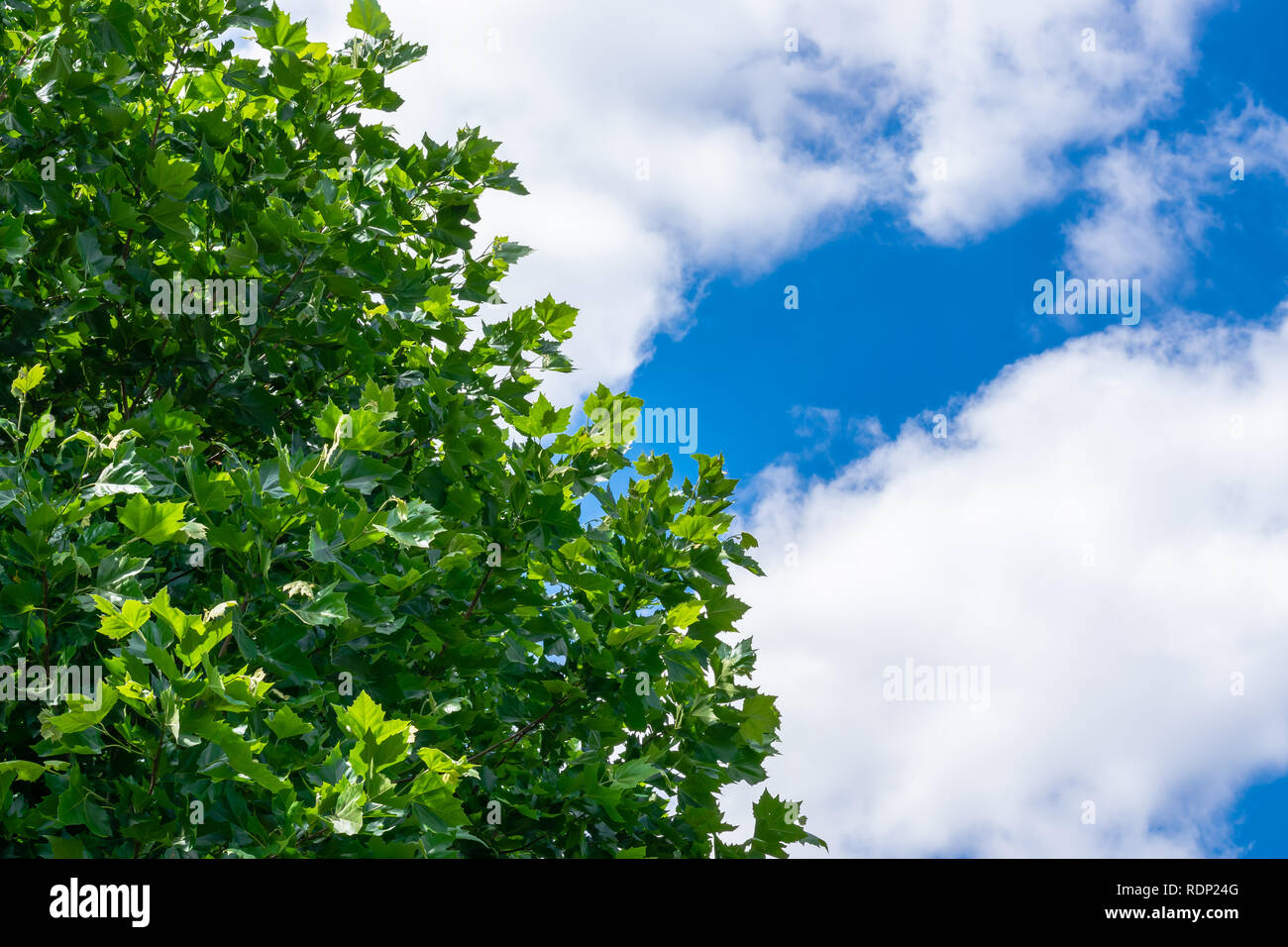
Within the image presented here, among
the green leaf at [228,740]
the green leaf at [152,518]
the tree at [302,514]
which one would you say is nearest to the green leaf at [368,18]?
the tree at [302,514]

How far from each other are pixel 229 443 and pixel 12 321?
1.53 meters

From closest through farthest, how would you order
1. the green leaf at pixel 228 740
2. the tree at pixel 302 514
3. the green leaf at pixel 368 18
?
the green leaf at pixel 228 740
the tree at pixel 302 514
the green leaf at pixel 368 18

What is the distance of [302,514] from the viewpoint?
4.83 metres

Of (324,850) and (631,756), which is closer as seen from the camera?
(324,850)

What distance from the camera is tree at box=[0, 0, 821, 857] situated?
437 centimetres

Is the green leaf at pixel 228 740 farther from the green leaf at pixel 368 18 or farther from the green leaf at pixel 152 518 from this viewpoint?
the green leaf at pixel 368 18

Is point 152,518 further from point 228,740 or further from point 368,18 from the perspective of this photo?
point 368,18

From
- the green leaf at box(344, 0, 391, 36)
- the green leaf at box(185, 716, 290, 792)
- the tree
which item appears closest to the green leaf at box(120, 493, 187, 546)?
the tree

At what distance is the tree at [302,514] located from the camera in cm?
437

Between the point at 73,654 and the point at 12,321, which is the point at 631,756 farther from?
the point at 12,321

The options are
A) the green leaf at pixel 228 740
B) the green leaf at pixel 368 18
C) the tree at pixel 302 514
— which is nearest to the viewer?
the green leaf at pixel 228 740

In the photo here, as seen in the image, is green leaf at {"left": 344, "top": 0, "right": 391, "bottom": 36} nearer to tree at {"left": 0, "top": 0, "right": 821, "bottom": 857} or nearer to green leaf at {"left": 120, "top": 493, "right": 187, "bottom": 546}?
tree at {"left": 0, "top": 0, "right": 821, "bottom": 857}
